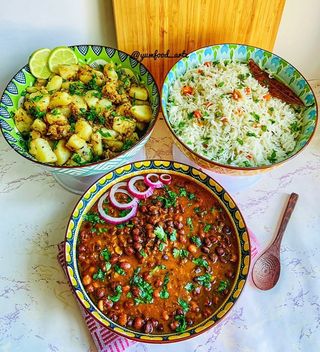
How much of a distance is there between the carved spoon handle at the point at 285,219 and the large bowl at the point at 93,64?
54 centimetres

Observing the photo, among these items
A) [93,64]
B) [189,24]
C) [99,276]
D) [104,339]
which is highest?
[189,24]

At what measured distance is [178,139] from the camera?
1.34m

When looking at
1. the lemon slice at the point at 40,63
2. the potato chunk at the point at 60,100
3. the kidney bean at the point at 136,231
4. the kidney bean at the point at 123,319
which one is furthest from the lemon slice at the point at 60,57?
the kidney bean at the point at 123,319

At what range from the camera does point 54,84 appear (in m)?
1.44

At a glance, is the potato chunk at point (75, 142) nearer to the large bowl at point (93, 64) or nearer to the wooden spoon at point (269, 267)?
the large bowl at point (93, 64)

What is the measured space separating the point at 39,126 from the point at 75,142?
5.7 inches

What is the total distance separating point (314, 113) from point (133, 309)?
0.87 meters

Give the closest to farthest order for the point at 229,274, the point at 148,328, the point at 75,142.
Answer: the point at 148,328
the point at 229,274
the point at 75,142

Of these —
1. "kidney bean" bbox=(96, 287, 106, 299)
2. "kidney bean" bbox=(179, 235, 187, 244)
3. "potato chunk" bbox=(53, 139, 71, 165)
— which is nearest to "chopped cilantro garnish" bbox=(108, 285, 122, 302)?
"kidney bean" bbox=(96, 287, 106, 299)

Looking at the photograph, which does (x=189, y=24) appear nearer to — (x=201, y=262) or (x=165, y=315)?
(x=201, y=262)

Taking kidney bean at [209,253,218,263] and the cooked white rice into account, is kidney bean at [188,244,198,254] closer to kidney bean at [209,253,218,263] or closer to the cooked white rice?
kidney bean at [209,253,218,263]

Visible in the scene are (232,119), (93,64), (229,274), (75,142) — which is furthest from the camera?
(93,64)

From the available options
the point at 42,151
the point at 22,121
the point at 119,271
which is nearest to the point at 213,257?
the point at 119,271

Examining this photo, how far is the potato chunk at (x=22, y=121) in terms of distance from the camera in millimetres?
1402
